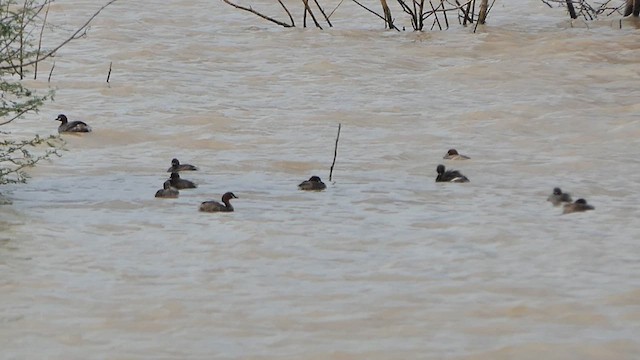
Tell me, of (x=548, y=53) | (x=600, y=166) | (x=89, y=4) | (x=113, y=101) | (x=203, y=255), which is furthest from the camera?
(x=89, y=4)

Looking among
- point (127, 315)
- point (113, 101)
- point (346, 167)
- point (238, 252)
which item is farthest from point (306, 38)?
point (127, 315)

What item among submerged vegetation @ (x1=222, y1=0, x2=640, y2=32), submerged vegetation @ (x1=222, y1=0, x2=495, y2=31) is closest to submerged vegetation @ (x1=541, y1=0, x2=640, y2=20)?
submerged vegetation @ (x1=222, y1=0, x2=640, y2=32)

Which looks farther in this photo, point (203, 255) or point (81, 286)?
point (203, 255)

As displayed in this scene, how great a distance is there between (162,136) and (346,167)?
243cm

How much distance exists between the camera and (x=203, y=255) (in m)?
9.12

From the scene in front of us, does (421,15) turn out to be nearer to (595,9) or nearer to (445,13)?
(445,13)

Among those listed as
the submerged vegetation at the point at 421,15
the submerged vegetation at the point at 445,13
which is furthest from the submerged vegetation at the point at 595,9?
the submerged vegetation at the point at 421,15

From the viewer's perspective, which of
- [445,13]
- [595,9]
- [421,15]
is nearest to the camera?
[421,15]

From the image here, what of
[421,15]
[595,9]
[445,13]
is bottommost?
[595,9]

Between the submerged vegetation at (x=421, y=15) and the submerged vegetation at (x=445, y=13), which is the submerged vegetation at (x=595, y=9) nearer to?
the submerged vegetation at (x=445, y=13)

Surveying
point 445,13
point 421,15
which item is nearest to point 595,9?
point 445,13

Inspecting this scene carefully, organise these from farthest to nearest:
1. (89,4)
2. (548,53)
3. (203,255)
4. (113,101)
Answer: (89,4) < (548,53) < (113,101) < (203,255)

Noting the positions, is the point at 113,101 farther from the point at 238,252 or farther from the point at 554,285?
the point at 554,285

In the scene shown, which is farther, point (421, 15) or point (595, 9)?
Result: point (595, 9)
